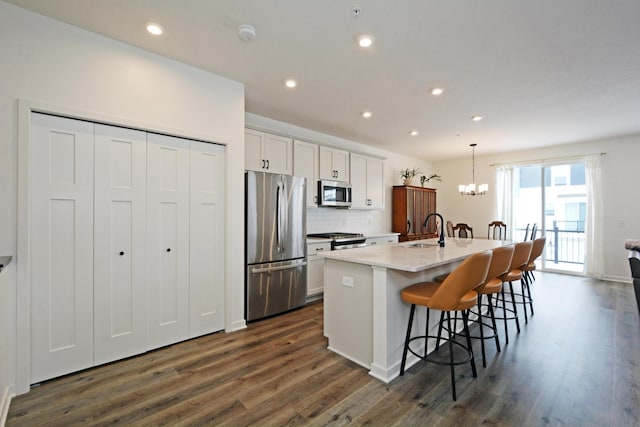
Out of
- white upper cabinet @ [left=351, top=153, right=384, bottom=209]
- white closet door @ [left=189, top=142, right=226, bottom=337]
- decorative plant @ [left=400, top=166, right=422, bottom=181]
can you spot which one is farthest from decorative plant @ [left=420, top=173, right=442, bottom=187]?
white closet door @ [left=189, top=142, right=226, bottom=337]

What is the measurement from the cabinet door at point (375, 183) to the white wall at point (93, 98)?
3.10 metres

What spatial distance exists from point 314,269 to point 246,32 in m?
2.97

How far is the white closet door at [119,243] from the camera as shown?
7.77 feet

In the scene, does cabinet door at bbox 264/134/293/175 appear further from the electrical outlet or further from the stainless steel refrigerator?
the electrical outlet

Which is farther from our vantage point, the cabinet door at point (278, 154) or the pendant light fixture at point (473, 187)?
the pendant light fixture at point (473, 187)

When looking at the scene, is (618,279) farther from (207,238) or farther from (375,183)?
(207,238)

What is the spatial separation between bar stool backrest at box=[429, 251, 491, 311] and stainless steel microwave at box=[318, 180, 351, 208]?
2.88 meters

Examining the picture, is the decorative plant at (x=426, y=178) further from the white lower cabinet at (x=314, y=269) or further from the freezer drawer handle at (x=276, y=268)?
the freezer drawer handle at (x=276, y=268)

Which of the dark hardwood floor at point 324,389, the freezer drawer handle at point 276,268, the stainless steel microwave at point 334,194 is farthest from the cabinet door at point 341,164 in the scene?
the dark hardwood floor at point 324,389

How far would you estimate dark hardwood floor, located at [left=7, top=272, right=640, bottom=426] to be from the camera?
1.78 m

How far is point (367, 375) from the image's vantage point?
7.36ft

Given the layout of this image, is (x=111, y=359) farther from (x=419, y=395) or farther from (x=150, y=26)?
(x=150, y=26)

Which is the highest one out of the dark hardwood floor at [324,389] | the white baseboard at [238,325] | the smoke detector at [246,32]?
the smoke detector at [246,32]

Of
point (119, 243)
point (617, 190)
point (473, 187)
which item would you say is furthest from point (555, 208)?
point (119, 243)
